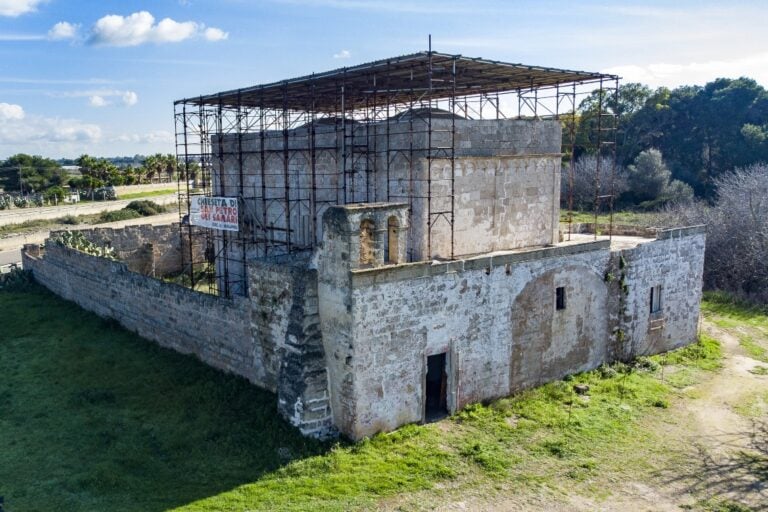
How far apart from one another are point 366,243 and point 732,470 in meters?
8.30

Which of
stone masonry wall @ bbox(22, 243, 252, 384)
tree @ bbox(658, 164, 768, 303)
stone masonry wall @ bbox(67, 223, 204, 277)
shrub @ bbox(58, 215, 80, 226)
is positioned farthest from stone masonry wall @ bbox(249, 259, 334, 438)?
shrub @ bbox(58, 215, 80, 226)

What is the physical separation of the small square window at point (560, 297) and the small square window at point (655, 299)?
382cm

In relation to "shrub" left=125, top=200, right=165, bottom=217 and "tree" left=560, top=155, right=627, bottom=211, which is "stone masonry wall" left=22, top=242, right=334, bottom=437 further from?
"tree" left=560, top=155, right=627, bottom=211

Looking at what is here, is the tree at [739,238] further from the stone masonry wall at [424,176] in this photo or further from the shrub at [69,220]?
the shrub at [69,220]

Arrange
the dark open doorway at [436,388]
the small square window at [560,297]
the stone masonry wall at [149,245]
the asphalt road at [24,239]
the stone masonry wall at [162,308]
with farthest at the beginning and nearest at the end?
the asphalt road at [24,239], the stone masonry wall at [149,245], the small square window at [560,297], the stone masonry wall at [162,308], the dark open doorway at [436,388]

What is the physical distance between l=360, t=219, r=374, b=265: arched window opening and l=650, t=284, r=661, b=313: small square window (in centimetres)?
942

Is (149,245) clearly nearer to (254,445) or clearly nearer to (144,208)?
(254,445)

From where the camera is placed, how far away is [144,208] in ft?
153

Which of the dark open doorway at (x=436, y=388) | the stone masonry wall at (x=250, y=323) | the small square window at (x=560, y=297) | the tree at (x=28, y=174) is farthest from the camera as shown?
the tree at (x=28, y=174)

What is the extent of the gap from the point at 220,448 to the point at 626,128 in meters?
46.7

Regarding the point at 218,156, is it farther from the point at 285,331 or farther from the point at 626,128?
the point at 626,128

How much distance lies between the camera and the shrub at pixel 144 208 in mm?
46375

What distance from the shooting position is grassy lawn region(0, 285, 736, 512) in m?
10.9

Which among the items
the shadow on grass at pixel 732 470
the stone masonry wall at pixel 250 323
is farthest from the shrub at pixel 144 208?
the shadow on grass at pixel 732 470
